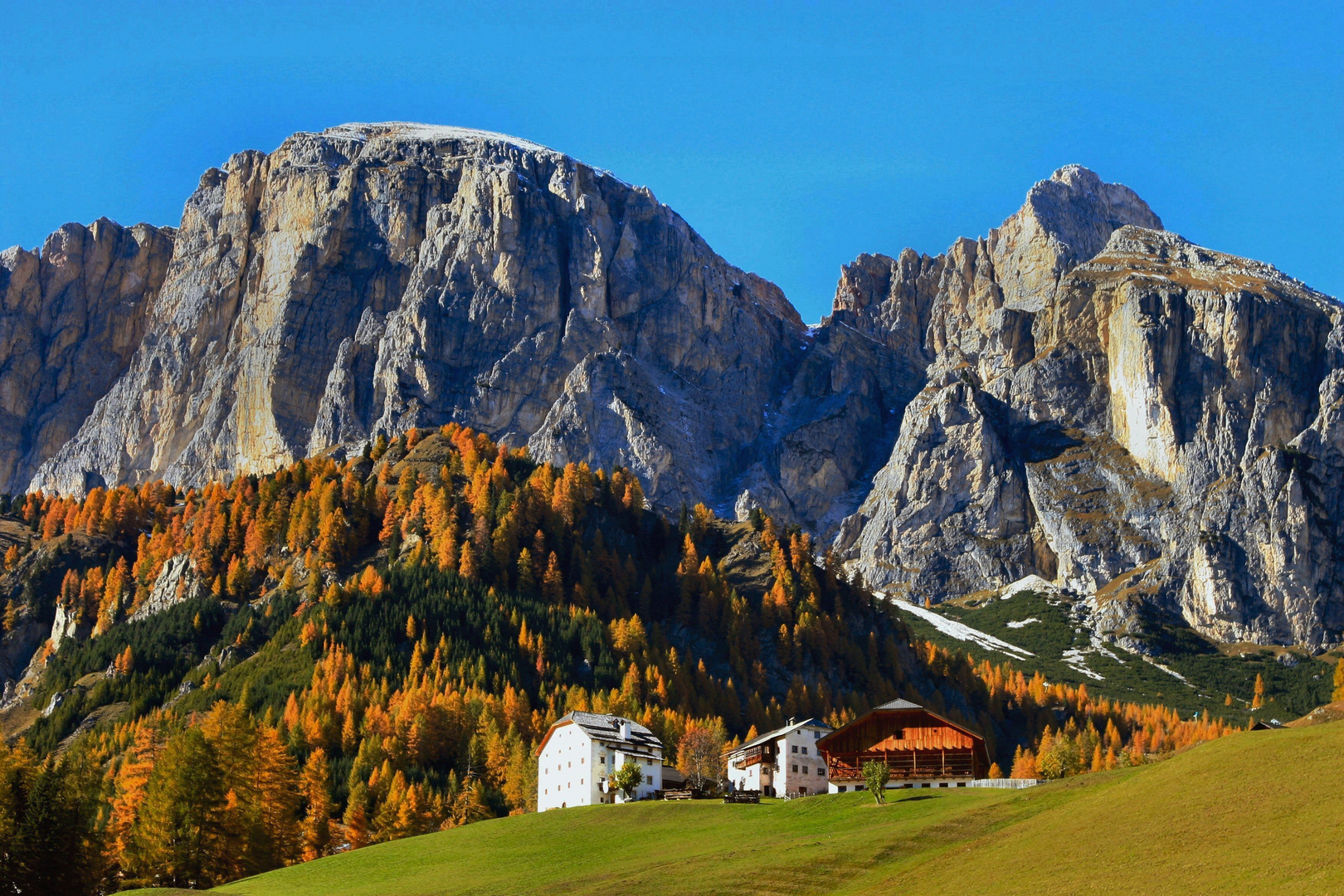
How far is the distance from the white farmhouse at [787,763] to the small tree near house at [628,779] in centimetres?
1097

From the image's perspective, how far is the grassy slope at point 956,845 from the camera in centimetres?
5509

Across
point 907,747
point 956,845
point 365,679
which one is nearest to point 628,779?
point 907,747

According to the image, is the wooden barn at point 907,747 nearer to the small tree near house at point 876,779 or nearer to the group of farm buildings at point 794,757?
the group of farm buildings at point 794,757

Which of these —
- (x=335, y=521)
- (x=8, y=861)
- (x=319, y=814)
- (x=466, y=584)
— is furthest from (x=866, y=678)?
(x=8, y=861)

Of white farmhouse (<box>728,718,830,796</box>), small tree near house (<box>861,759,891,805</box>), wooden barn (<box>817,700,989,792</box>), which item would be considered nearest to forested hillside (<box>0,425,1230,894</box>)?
wooden barn (<box>817,700,989,792</box>)

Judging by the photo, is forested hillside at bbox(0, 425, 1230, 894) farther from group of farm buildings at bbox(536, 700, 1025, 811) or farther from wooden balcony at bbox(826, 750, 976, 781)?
wooden balcony at bbox(826, 750, 976, 781)

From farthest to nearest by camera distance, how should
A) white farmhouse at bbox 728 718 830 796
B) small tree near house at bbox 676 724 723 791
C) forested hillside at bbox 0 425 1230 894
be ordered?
small tree near house at bbox 676 724 723 791
white farmhouse at bbox 728 718 830 796
forested hillside at bbox 0 425 1230 894

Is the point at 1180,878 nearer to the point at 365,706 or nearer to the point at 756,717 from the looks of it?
the point at 365,706

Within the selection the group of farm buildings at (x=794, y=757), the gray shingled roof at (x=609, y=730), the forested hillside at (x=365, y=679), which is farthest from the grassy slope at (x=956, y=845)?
the gray shingled roof at (x=609, y=730)

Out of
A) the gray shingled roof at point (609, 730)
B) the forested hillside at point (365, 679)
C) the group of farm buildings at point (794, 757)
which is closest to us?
the forested hillside at point (365, 679)

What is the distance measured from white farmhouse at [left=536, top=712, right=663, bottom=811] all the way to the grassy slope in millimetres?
18703

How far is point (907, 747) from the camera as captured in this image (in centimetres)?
10681

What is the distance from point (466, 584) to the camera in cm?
17275

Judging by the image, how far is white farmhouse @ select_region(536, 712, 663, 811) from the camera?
362ft
